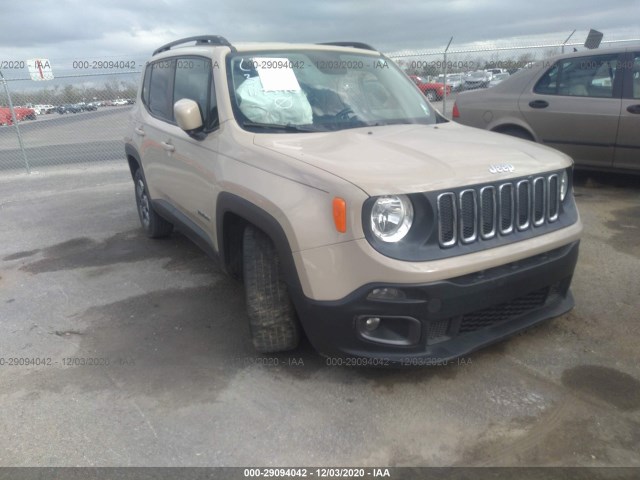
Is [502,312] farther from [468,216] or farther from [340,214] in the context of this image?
[340,214]

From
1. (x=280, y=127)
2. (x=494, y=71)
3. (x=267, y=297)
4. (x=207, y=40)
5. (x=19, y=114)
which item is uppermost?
(x=207, y=40)

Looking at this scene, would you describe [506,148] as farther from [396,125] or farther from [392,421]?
[392,421]

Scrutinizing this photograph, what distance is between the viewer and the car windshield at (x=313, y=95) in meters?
3.44

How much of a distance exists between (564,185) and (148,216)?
4.11 m

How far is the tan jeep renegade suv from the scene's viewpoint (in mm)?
2533

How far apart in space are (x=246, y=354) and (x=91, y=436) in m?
1.02

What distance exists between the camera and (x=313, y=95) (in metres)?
3.59

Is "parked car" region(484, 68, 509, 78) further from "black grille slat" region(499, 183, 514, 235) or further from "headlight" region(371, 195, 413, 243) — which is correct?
"headlight" region(371, 195, 413, 243)

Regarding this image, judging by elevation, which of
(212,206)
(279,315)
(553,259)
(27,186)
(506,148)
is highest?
(506,148)

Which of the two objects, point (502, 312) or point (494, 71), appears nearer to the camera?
point (502, 312)

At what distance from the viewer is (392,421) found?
8.73 feet

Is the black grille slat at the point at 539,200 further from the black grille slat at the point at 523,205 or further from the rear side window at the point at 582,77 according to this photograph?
the rear side window at the point at 582,77

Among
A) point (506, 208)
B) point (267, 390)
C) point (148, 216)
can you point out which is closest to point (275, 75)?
point (506, 208)

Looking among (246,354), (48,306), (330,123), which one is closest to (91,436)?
(246,354)
